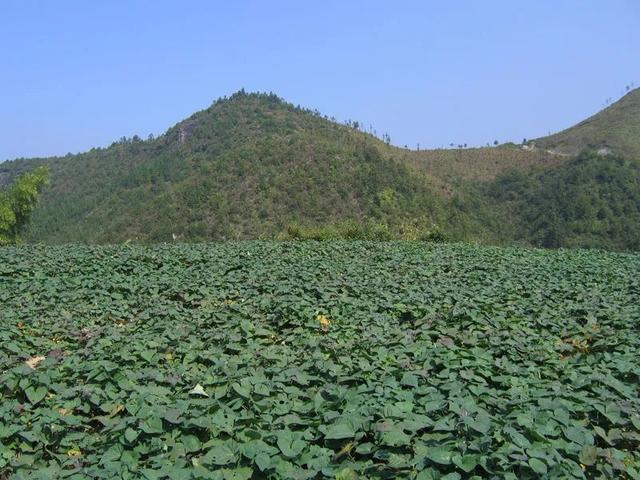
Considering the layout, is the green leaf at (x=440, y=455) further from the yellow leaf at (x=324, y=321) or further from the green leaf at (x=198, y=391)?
the yellow leaf at (x=324, y=321)

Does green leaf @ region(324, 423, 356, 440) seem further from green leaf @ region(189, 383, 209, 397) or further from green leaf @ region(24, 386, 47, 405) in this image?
green leaf @ region(24, 386, 47, 405)

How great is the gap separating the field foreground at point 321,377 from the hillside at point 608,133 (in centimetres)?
5200

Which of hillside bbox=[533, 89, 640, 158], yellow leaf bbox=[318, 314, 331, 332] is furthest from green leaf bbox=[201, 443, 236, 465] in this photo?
hillside bbox=[533, 89, 640, 158]

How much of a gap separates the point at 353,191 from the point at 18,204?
24814 millimetres

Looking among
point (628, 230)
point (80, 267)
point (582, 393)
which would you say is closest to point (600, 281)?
point (582, 393)

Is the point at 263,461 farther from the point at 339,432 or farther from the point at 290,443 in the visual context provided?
the point at 339,432

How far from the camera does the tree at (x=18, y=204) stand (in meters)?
31.3

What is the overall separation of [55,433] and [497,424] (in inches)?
104

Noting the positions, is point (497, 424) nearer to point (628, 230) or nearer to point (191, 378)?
point (191, 378)

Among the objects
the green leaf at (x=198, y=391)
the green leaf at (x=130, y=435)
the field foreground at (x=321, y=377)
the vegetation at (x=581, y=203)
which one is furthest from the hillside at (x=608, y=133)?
the green leaf at (x=130, y=435)

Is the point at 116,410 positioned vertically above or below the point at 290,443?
below

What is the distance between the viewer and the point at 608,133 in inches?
2330

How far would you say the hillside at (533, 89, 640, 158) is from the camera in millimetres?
56000

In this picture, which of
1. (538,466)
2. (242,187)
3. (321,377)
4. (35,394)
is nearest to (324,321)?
(321,377)
